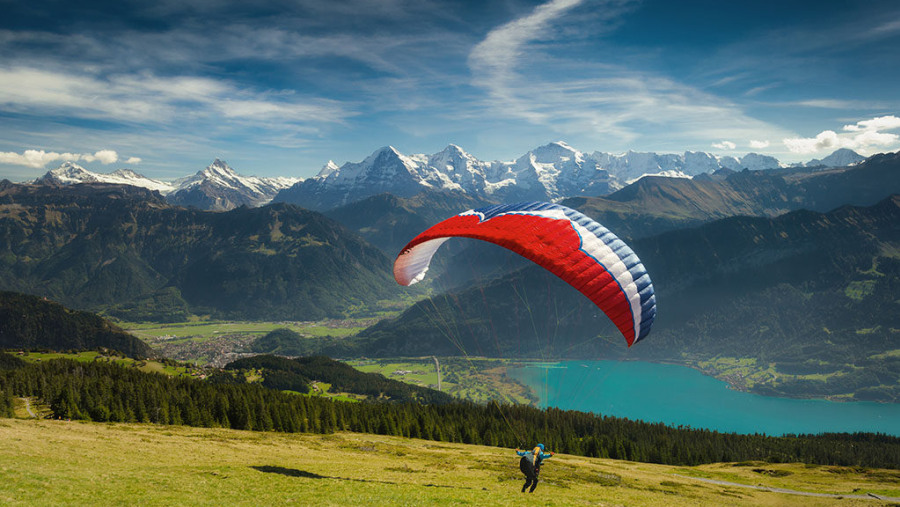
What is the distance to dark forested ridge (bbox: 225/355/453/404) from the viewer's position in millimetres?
144675

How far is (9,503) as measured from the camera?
15.7 m

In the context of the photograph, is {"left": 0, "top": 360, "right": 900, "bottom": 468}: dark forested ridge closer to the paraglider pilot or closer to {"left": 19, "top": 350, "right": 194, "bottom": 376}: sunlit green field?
the paraglider pilot

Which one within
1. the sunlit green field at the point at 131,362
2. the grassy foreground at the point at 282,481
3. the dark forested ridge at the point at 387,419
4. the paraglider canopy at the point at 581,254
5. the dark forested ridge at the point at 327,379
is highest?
the paraglider canopy at the point at 581,254

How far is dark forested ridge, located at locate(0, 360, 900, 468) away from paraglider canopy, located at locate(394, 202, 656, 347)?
136 ft

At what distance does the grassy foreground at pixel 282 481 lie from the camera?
1911 centimetres

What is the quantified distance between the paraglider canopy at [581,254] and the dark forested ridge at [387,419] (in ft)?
136

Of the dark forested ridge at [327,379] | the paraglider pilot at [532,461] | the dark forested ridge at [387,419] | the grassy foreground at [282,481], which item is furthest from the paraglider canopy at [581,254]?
the dark forested ridge at [327,379]

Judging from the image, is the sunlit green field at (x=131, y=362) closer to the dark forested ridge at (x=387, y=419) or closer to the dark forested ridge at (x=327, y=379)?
the dark forested ridge at (x=327, y=379)

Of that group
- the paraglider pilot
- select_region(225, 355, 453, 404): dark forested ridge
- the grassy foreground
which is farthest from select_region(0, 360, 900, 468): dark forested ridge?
select_region(225, 355, 453, 404): dark forested ridge

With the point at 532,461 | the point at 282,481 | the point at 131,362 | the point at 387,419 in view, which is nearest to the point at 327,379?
the point at 131,362

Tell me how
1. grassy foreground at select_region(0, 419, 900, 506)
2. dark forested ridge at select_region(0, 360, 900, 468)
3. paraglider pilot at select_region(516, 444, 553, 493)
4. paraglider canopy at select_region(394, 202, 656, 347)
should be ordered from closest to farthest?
grassy foreground at select_region(0, 419, 900, 506) < paraglider pilot at select_region(516, 444, 553, 493) < paraglider canopy at select_region(394, 202, 656, 347) < dark forested ridge at select_region(0, 360, 900, 468)

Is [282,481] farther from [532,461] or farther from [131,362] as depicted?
[131,362]

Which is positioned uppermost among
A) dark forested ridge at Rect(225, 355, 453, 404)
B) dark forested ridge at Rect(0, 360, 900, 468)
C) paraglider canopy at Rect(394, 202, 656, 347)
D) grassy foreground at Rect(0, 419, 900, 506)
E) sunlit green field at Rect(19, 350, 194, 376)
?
paraglider canopy at Rect(394, 202, 656, 347)

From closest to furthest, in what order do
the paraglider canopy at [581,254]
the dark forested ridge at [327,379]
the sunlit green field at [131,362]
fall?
the paraglider canopy at [581,254], the sunlit green field at [131,362], the dark forested ridge at [327,379]
